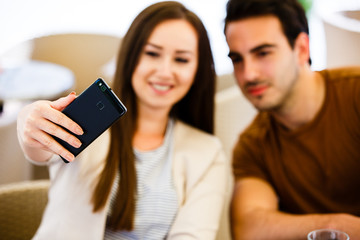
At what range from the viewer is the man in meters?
0.97

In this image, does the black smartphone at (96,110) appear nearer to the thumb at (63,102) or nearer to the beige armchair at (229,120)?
the thumb at (63,102)

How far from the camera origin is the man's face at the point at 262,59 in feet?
3.15

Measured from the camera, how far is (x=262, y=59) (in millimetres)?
991

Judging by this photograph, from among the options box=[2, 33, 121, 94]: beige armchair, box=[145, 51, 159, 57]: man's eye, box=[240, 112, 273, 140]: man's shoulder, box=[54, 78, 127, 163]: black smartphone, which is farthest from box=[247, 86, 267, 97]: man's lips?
box=[2, 33, 121, 94]: beige armchair

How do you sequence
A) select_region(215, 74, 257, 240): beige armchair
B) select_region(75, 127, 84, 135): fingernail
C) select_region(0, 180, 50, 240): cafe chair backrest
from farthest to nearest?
select_region(215, 74, 257, 240): beige armchair < select_region(0, 180, 50, 240): cafe chair backrest < select_region(75, 127, 84, 135): fingernail

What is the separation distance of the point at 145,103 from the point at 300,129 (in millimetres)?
367

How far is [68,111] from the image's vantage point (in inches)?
23.3

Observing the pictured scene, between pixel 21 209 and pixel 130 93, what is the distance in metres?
0.34

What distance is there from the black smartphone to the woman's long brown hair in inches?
10.7

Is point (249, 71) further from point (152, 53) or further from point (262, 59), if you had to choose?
Result: point (152, 53)

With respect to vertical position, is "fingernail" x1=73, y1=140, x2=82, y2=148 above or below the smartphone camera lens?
below

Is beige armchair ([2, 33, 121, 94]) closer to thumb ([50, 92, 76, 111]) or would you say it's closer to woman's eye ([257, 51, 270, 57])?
woman's eye ([257, 51, 270, 57])

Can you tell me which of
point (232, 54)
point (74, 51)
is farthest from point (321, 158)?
point (74, 51)

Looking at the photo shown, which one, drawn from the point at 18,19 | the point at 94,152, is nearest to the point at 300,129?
the point at 94,152
